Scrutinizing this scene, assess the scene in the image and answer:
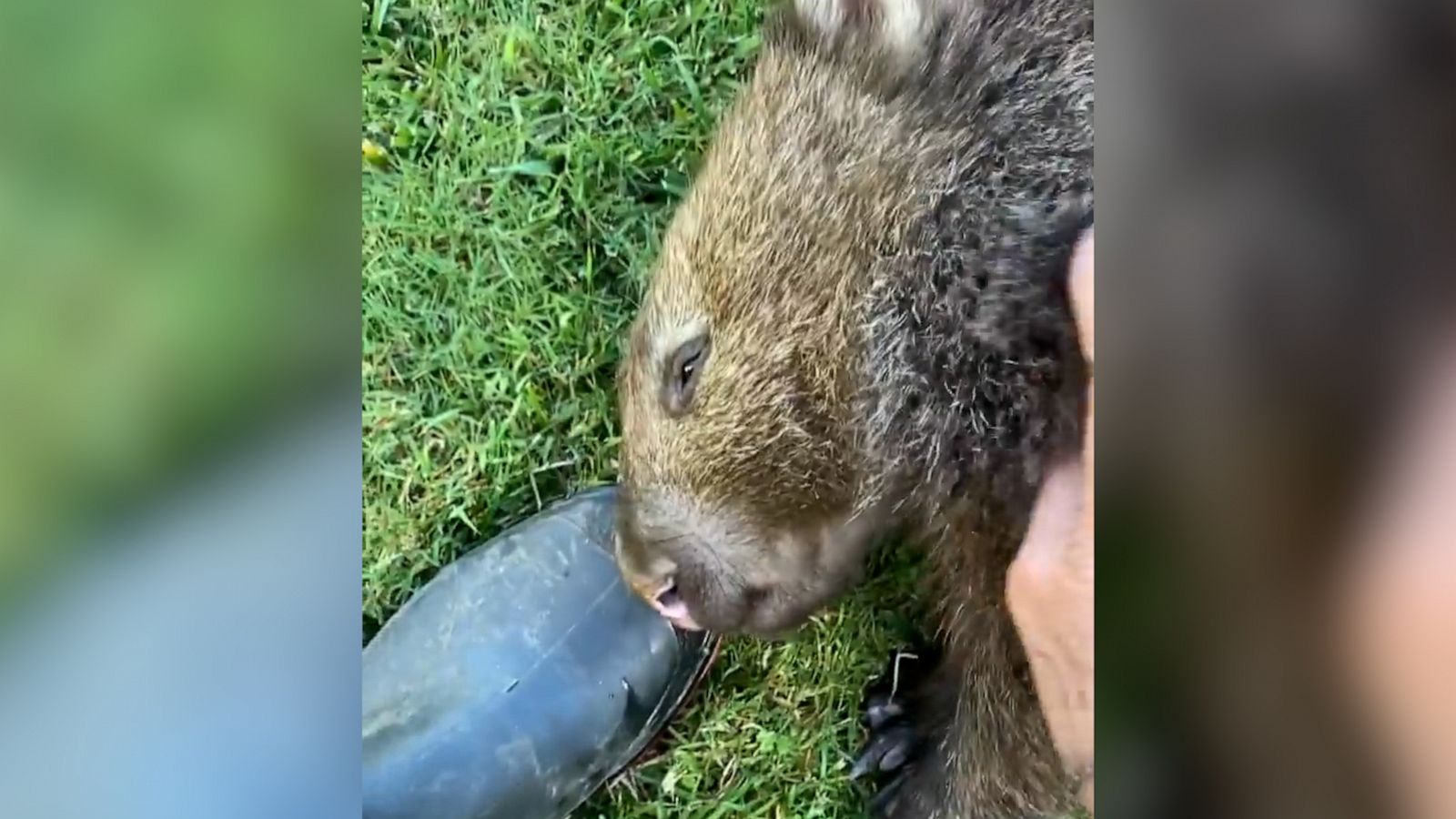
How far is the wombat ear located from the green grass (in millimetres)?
52

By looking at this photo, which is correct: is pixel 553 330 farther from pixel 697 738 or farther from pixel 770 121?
pixel 697 738

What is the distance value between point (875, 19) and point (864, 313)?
24 cm

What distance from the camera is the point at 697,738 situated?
2.57ft

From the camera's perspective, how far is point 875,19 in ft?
2.58
